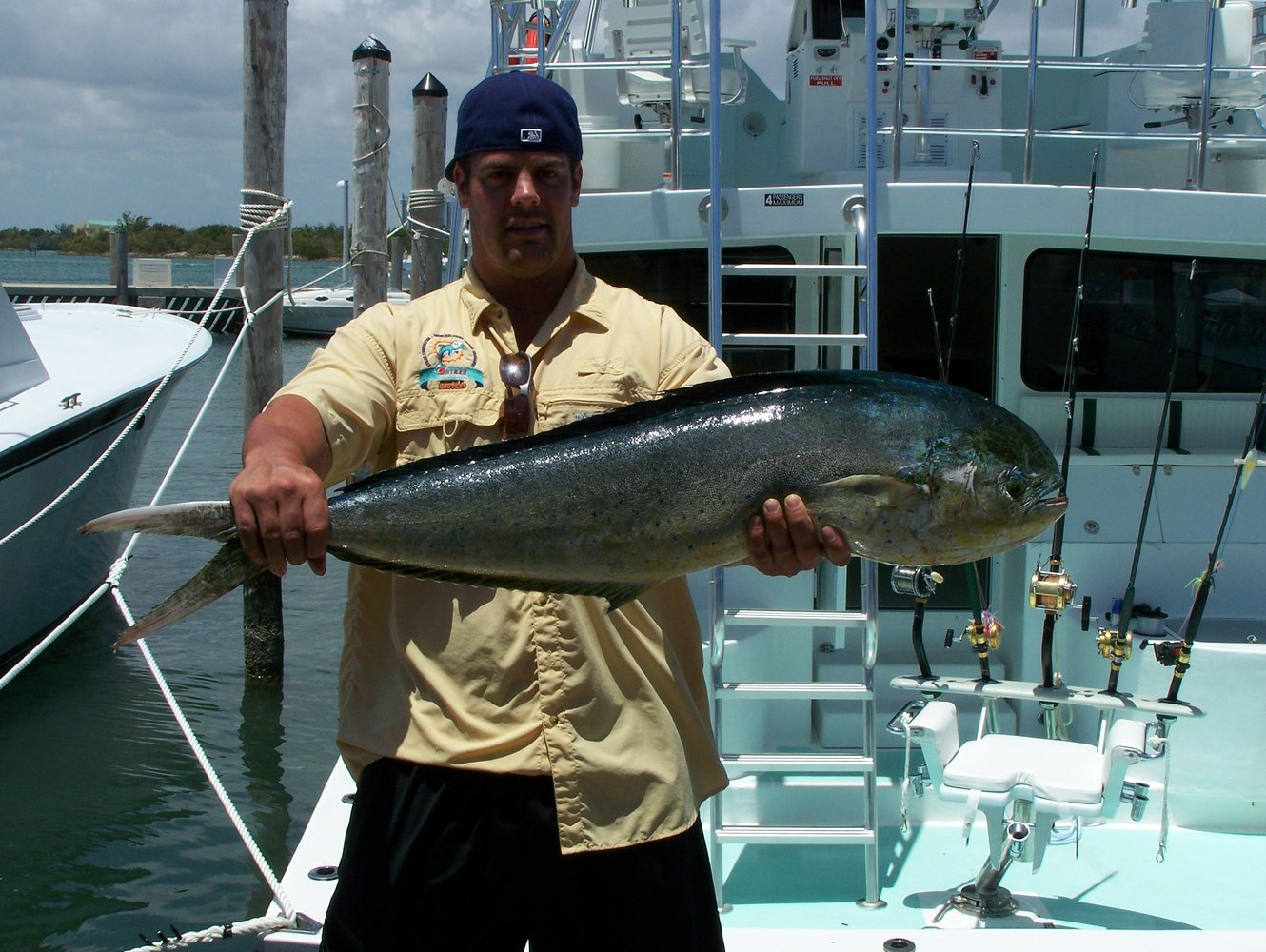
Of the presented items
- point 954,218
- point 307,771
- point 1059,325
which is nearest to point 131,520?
point 954,218

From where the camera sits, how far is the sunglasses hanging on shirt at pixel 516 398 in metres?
2.26

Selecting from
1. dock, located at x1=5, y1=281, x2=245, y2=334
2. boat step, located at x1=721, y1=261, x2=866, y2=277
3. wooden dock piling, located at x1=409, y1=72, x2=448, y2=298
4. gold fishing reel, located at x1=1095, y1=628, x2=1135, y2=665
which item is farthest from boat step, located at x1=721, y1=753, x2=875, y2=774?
dock, located at x1=5, y1=281, x2=245, y2=334

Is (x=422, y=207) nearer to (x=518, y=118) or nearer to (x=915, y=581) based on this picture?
(x=915, y=581)

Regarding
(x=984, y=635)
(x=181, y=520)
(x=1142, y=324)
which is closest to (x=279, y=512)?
(x=181, y=520)

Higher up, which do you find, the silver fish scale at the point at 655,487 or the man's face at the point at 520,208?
the man's face at the point at 520,208

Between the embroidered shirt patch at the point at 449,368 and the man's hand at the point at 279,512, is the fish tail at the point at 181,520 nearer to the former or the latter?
the man's hand at the point at 279,512

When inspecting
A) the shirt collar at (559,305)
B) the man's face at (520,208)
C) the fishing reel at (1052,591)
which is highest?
the man's face at (520,208)

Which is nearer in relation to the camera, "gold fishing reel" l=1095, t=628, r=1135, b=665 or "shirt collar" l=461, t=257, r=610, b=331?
"shirt collar" l=461, t=257, r=610, b=331

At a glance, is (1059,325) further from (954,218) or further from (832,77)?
(832,77)

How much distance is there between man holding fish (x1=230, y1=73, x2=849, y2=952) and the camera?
2170mm

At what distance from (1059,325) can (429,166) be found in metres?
7.44

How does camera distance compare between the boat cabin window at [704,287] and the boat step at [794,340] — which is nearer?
the boat step at [794,340]

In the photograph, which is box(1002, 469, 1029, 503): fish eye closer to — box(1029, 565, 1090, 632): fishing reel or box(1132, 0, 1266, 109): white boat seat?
box(1029, 565, 1090, 632): fishing reel

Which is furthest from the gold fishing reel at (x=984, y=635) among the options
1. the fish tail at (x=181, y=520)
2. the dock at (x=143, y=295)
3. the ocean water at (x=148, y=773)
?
the dock at (x=143, y=295)
